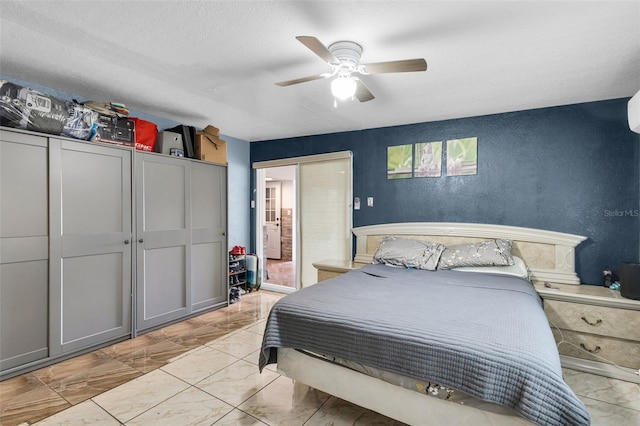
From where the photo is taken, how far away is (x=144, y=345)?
302 cm

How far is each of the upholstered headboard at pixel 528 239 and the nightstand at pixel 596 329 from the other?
0.34 meters

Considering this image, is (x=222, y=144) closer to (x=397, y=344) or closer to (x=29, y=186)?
(x=29, y=186)

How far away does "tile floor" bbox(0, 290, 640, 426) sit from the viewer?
1.99 metres

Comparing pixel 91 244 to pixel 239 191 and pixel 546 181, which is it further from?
pixel 546 181

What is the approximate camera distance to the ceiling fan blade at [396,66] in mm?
1873

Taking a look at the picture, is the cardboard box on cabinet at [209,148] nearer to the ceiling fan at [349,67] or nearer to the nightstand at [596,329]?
the ceiling fan at [349,67]

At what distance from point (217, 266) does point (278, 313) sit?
2.25 meters

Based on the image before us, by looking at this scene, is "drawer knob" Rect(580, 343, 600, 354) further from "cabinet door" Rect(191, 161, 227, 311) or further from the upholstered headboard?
"cabinet door" Rect(191, 161, 227, 311)

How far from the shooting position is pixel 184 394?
2.24m

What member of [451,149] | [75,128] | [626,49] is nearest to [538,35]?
[626,49]

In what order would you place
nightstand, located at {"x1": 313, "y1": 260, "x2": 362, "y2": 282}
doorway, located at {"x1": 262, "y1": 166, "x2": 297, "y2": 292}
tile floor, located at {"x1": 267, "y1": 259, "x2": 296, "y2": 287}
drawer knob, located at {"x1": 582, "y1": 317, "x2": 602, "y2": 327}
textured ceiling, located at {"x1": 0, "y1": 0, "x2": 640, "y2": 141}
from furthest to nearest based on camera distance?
doorway, located at {"x1": 262, "y1": 166, "x2": 297, "y2": 292} → tile floor, located at {"x1": 267, "y1": 259, "x2": 296, "y2": 287} → nightstand, located at {"x1": 313, "y1": 260, "x2": 362, "y2": 282} → drawer knob, located at {"x1": 582, "y1": 317, "x2": 602, "y2": 327} → textured ceiling, located at {"x1": 0, "y1": 0, "x2": 640, "y2": 141}

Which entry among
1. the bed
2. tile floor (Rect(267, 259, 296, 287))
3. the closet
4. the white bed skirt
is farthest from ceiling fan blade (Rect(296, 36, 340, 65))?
tile floor (Rect(267, 259, 296, 287))

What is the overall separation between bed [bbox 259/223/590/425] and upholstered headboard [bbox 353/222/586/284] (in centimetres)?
21

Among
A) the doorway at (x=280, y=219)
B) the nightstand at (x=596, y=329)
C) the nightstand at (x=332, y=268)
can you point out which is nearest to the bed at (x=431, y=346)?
the nightstand at (x=596, y=329)
